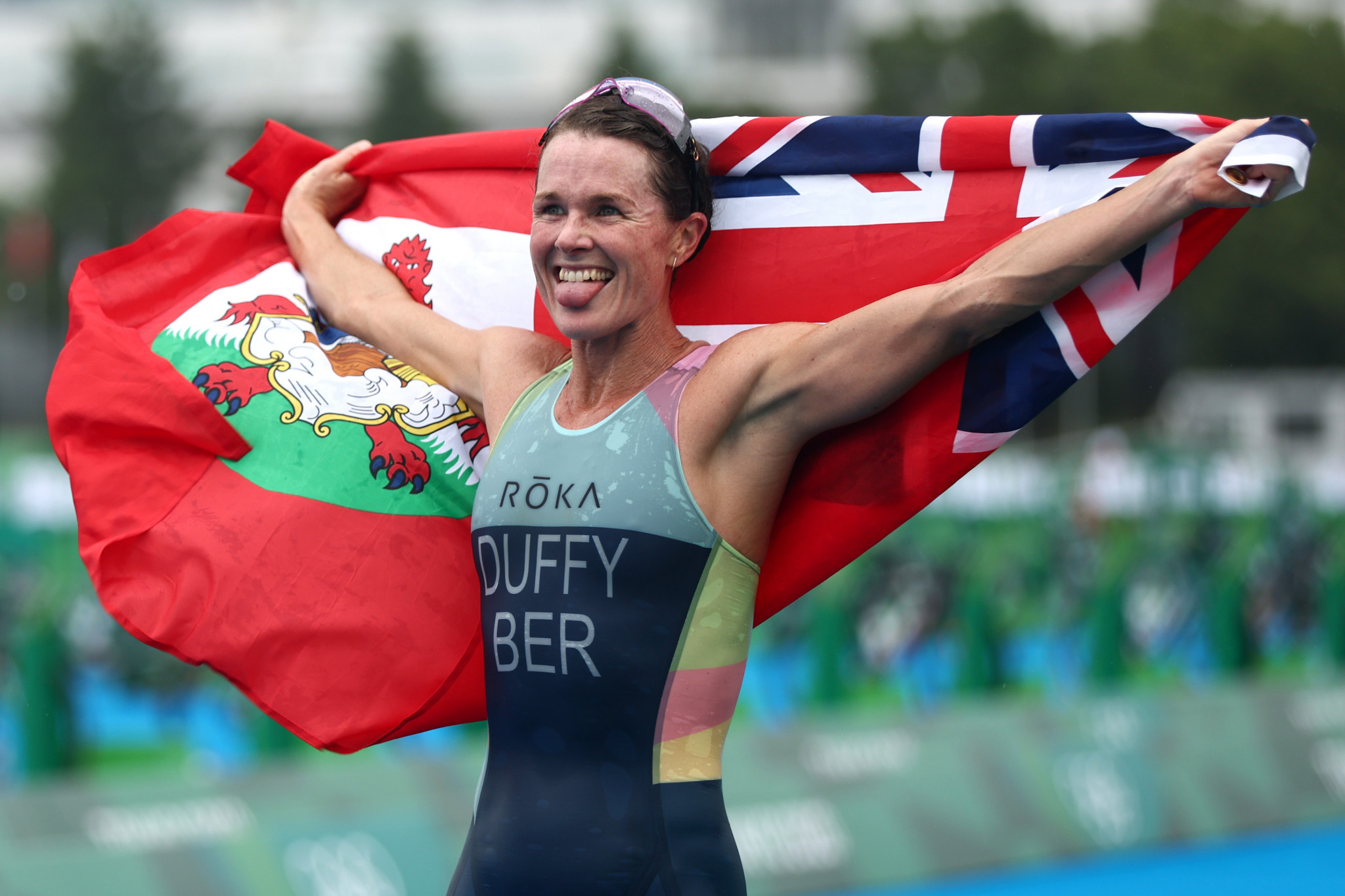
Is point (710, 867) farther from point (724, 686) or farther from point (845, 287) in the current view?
point (845, 287)

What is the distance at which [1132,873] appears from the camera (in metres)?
7.79

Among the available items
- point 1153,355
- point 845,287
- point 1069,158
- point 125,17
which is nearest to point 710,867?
point 845,287

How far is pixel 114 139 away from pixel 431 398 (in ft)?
95.5

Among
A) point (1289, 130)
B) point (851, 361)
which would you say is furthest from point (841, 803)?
point (1289, 130)

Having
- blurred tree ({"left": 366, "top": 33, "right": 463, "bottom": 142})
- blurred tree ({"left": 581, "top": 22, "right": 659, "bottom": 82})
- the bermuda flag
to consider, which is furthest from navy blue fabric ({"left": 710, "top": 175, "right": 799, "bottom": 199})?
blurred tree ({"left": 366, "top": 33, "right": 463, "bottom": 142})

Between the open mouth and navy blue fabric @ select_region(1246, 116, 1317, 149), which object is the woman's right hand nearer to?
the open mouth

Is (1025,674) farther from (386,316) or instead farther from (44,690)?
(386,316)

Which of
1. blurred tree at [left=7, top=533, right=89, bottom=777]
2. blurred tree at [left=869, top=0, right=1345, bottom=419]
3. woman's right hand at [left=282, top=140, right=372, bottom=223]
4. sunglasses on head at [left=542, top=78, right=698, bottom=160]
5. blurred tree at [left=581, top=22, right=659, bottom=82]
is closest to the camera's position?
sunglasses on head at [left=542, top=78, right=698, bottom=160]

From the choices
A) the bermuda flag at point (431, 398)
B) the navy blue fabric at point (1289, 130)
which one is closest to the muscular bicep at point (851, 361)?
the bermuda flag at point (431, 398)

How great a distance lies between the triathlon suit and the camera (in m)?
1.98

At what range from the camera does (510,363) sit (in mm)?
2297

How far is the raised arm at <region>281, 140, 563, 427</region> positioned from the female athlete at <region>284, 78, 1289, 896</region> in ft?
0.70

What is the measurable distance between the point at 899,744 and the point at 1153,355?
2041 centimetres

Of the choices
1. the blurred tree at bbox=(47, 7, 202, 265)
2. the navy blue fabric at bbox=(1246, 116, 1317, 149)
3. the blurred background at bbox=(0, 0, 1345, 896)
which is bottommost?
the blurred background at bbox=(0, 0, 1345, 896)
